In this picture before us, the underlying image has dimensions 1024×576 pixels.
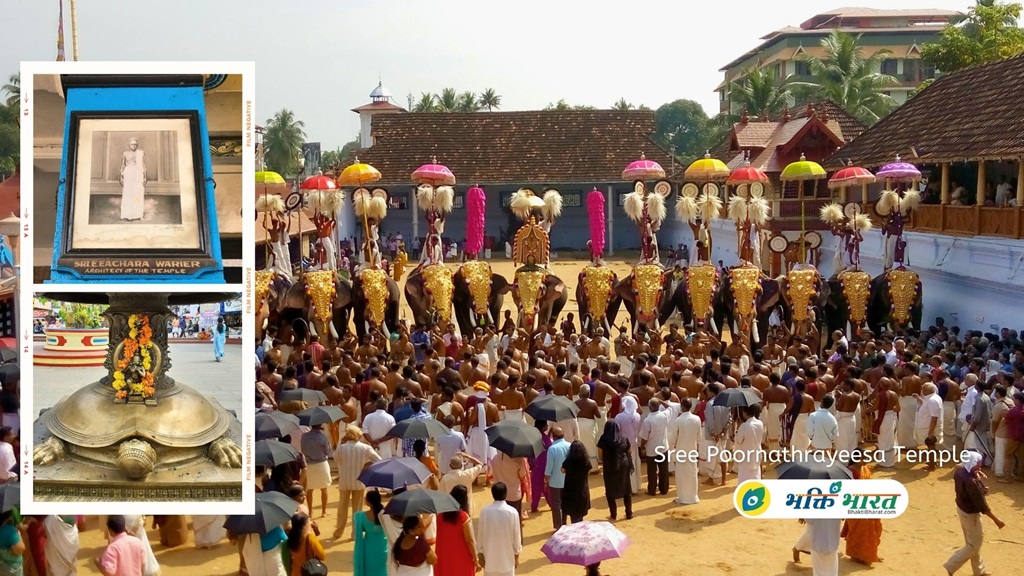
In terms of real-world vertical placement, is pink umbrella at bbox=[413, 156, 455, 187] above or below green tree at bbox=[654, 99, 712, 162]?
below

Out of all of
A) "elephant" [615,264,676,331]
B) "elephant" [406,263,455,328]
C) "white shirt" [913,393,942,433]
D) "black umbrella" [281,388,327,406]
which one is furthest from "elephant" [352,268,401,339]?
"white shirt" [913,393,942,433]

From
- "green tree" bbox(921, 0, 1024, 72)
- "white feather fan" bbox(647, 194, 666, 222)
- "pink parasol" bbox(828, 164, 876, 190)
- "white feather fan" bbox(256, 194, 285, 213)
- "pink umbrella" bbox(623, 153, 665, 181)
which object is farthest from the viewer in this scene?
"green tree" bbox(921, 0, 1024, 72)

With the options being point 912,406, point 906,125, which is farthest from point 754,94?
point 912,406

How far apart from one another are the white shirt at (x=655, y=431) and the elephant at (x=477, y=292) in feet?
20.3

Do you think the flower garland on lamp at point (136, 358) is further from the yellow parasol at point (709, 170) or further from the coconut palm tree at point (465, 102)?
the coconut palm tree at point (465, 102)

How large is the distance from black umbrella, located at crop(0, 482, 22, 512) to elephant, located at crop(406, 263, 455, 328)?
9.06 m

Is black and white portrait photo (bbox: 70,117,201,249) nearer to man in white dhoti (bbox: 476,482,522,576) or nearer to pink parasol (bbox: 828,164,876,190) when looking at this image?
man in white dhoti (bbox: 476,482,522,576)

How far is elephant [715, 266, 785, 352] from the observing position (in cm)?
1650

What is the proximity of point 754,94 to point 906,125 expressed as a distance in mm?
16166

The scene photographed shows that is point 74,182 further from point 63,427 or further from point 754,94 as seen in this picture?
point 754,94

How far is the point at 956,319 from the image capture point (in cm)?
1789

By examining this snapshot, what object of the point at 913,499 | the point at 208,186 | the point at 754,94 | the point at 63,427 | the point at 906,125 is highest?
the point at 754,94

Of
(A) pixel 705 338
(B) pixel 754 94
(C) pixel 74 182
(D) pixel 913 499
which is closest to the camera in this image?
(C) pixel 74 182

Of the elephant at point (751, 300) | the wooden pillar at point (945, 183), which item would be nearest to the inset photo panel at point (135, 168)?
the elephant at point (751, 300)
